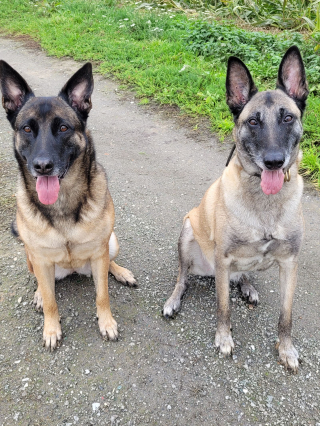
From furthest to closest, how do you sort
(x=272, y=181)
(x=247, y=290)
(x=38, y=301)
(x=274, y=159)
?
(x=247, y=290) → (x=38, y=301) → (x=272, y=181) → (x=274, y=159)

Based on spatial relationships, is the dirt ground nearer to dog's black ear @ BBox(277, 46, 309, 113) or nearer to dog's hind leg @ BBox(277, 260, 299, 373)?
dog's hind leg @ BBox(277, 260, 299, 373)

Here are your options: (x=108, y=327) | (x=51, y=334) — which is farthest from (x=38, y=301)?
(x=108, y=327)

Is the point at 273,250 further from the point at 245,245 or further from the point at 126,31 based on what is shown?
the point at 126,31

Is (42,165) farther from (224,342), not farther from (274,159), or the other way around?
(224,342)

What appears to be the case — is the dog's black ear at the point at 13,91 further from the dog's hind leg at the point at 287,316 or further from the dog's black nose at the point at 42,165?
the dog's hind leg at the point at 287,316

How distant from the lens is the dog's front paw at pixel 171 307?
3.15 m

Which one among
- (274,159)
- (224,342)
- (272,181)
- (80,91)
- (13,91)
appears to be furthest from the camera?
(224,342)

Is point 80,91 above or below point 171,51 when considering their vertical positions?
above

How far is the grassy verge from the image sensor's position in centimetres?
621

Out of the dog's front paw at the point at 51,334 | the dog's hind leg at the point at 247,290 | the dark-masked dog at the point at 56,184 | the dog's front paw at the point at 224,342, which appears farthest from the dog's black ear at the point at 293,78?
the dog's front paw at the point at 51,334

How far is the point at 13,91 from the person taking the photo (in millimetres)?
2615

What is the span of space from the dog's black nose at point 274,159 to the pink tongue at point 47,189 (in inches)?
58.6

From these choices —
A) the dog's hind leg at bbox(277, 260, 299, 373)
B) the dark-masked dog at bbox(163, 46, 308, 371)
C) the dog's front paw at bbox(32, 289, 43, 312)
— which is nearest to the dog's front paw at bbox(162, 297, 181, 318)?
the dark-masked dog at bbox(163, 46, 308, 371)

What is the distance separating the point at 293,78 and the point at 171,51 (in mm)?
6095
